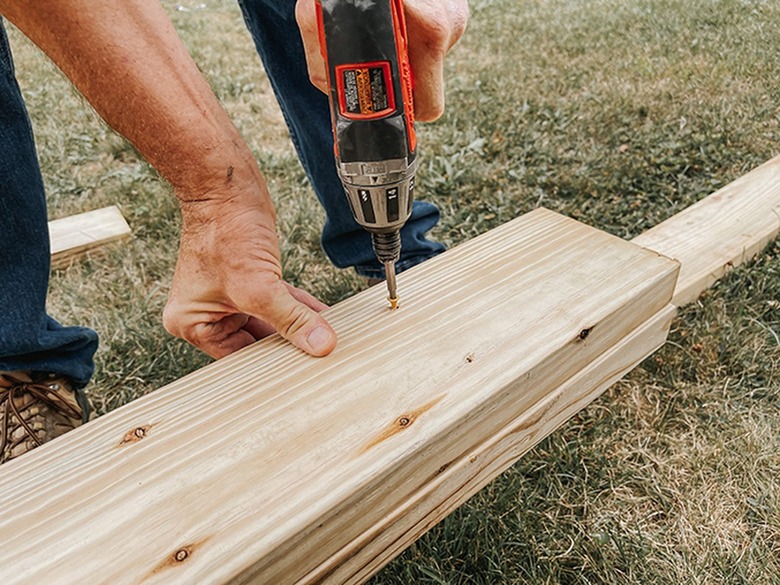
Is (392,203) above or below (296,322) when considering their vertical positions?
above

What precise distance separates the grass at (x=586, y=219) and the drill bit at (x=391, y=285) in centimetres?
55

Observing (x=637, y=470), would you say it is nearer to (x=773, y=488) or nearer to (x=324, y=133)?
(x=773, y=488)

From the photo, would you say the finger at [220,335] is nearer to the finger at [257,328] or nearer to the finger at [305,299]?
the finger at [257,328]

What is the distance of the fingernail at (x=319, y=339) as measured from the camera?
1.24 metres

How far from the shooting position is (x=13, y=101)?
4.87 feet

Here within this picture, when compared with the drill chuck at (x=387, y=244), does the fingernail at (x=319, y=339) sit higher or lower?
lower

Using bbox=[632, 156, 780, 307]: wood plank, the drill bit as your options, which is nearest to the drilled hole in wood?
the drill bit

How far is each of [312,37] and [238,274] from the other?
18.3 inches

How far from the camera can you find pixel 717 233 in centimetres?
209

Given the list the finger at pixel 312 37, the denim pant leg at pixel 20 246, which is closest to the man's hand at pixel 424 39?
the finger at pixel 312 37

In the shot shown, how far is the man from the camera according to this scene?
105 cm

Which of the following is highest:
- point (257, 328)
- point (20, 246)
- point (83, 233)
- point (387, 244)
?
point (387, 244)

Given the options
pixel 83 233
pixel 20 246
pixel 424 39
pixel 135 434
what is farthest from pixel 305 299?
pixel 83 233

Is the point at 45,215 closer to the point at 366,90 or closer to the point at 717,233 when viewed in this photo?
the point at 366,90
